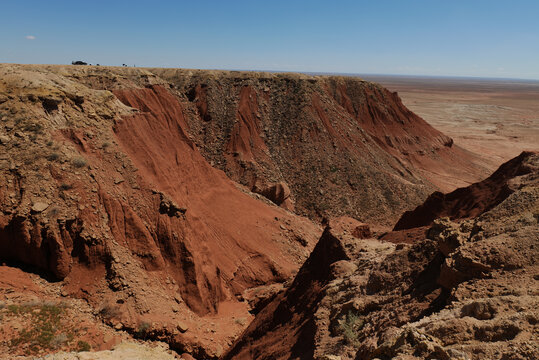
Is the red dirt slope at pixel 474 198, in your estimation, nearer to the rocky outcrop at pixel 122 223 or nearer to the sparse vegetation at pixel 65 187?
the rocky outcrop at pixel 122 223

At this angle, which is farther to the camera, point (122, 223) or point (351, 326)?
point (122, 223)

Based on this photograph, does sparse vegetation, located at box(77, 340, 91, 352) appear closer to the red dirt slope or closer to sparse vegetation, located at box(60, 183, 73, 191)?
sparse vegetation, located at box(60, 183, 73, 191)

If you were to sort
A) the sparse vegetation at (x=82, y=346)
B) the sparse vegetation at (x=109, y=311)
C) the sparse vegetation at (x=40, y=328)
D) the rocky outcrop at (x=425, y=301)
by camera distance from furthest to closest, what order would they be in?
the sparse vegetation at (x=109, y=311) → the sparse vegetation at (x=82, y=346) → the sparse vegetation at (x=40, y=328) → the rocky outcrop at (x=425, y=301)

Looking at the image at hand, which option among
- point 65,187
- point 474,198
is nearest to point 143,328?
point 65,187

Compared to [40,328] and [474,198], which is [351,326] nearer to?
[40,328]

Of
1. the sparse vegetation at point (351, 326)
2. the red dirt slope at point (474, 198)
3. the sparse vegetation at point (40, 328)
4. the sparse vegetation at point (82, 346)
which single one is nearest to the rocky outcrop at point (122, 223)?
the sparse vegetation at point (82, 346)

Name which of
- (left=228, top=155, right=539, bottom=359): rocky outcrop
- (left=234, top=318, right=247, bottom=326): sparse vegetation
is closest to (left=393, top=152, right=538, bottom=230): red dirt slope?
(left=228, top=155, right=539, bottom=359): rocky outcrop

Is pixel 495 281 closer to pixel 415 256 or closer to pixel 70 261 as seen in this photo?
pixel 415 256
